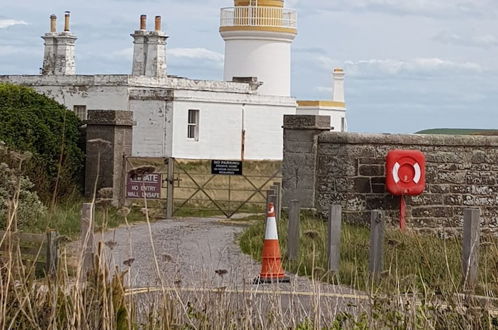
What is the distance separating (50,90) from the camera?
145ft

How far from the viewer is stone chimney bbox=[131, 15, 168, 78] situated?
48.4 metres

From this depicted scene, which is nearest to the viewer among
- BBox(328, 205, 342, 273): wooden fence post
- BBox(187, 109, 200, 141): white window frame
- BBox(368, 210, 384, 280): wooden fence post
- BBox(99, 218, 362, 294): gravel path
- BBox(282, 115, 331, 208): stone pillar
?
BBox(99, 218, 362, 294): gravel path

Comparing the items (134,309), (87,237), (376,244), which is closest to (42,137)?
(376,244)

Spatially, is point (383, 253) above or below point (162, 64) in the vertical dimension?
below

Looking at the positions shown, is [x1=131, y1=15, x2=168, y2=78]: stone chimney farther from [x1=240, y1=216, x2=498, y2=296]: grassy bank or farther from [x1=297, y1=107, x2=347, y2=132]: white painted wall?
[x1=240, y1=216, x2=498, y2=296]: grassy bank

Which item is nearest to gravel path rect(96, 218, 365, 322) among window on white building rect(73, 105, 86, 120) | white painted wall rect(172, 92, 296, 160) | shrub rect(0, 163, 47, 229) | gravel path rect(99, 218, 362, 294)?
gravel path rect(99, 218, 362, 294)

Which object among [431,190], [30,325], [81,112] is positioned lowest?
[30,325]

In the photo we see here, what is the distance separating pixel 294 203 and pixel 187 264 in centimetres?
160

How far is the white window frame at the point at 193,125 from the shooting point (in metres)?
43.8

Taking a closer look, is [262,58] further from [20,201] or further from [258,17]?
[20,201]

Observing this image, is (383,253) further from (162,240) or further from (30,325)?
(30,325)

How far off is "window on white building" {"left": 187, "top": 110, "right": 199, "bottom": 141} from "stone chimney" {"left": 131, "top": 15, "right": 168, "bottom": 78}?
4.55 metres

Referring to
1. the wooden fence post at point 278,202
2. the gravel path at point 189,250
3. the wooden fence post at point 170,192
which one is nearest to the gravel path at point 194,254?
the gravel path at point 189,250

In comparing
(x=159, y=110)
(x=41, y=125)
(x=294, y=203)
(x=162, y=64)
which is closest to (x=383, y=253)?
(x=294, y=203)
